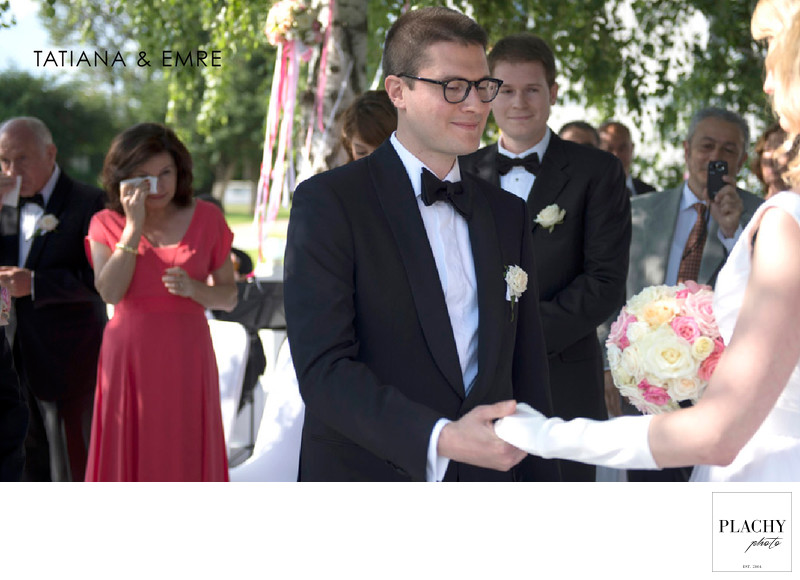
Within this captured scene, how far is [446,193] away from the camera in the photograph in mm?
2359

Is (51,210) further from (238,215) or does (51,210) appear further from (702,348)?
(238,215)

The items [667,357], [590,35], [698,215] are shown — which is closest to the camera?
[667,357]

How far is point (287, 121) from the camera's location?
6.41 meters

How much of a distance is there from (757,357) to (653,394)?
49 centimetres

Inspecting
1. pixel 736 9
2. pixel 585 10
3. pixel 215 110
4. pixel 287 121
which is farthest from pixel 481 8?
pixel 215 110

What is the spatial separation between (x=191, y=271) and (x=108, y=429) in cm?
82

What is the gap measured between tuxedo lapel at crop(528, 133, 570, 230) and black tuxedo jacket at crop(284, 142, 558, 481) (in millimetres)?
1353

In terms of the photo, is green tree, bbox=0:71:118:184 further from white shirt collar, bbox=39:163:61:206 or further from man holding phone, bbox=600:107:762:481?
man holding phone, bbox=600:107:762:481

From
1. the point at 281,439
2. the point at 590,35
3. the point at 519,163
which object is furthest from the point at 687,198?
the point at 590,35

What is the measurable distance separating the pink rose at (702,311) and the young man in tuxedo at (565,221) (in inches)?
49.3

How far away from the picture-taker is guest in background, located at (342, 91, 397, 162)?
12.1 ft
